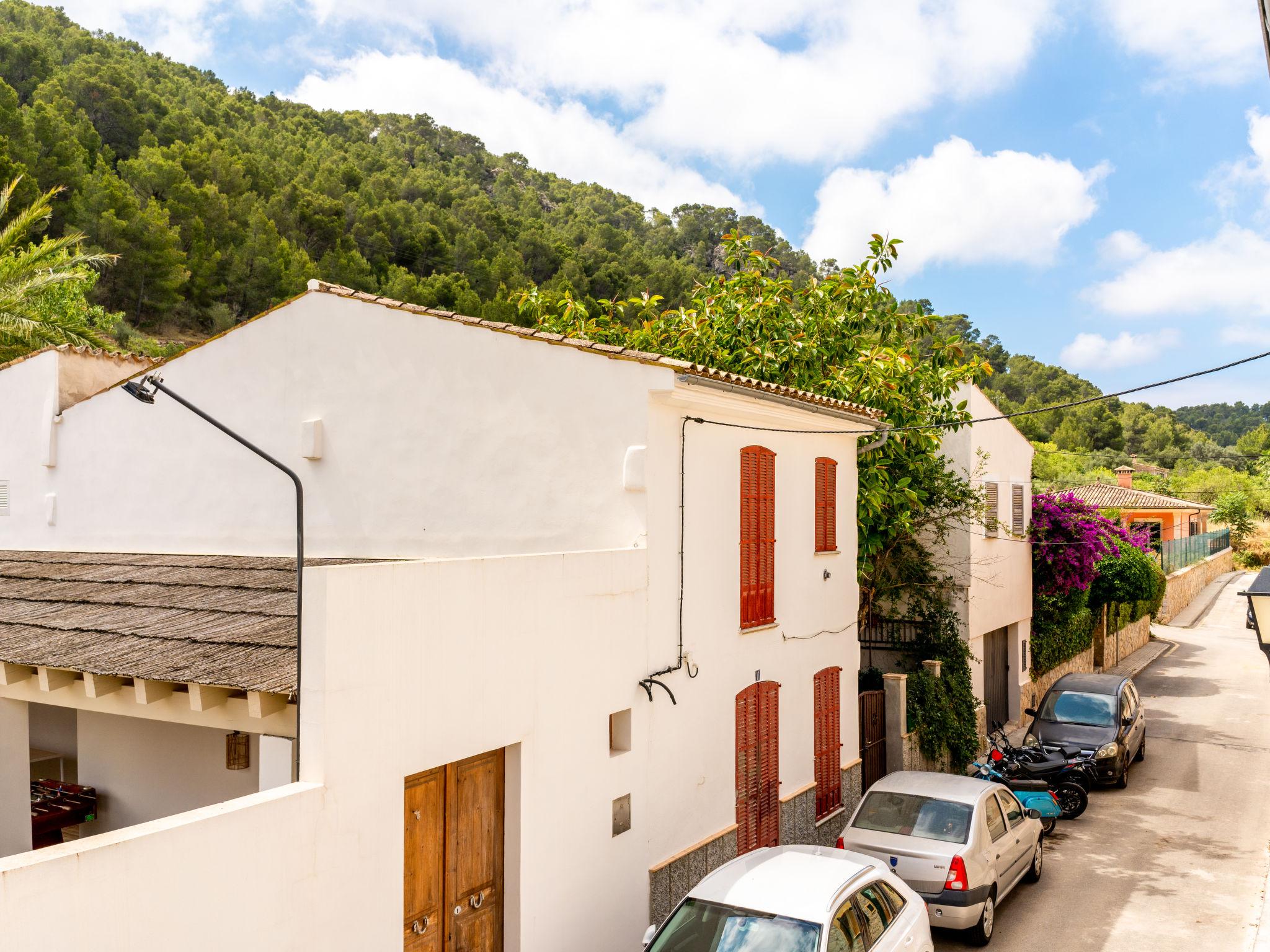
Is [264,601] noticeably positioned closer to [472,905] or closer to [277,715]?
[277,715]

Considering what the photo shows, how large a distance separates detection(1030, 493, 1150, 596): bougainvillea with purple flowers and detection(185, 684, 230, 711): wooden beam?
20.9 metres

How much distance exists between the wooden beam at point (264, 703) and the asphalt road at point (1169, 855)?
778cm

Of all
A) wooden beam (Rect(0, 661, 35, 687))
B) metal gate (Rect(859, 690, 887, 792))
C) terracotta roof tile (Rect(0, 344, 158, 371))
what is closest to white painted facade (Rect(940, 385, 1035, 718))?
metal gate (Rect(859, 690, 887, 792))

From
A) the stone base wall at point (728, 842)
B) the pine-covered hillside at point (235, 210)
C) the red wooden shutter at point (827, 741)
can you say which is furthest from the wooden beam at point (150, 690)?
the pine-covered hillside at point (235, 210)

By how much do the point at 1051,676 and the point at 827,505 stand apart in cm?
1511

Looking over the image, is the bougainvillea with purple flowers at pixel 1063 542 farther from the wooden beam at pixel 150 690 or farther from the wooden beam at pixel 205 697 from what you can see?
the wooden beam at pixel 150 690

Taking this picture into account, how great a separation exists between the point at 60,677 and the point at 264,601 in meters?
1.64

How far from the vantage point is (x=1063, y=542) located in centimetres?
2333

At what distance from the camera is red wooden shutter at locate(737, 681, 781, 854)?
10781 millimetres

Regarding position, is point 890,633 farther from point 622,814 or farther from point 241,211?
point 241,211

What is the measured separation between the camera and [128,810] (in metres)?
10.0

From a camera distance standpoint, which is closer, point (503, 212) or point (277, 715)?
point (277, 715)

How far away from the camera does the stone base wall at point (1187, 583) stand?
130 ft

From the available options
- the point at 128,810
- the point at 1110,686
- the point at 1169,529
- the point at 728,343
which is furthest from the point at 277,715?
the point at 1169,529
